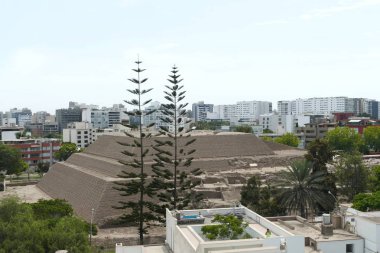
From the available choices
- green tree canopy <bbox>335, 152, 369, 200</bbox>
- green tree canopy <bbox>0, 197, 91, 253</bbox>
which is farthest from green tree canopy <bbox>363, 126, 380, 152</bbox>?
green tree canopy <bbox>0, 197, 91, 253</bbox>

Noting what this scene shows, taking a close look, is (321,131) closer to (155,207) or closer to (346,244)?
(155,207)

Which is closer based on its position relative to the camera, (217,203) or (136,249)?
(136,249)

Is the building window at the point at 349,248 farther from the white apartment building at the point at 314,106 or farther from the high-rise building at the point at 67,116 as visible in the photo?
the white apartment building at the point at 314,106

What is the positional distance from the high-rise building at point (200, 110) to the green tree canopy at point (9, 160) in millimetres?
102552

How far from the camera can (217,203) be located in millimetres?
27906

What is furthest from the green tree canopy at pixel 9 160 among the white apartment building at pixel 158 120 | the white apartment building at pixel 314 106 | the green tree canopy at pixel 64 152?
the white apartment building at pixel 314 106

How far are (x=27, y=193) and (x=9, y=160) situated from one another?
8.45 m

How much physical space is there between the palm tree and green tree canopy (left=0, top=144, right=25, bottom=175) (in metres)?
30.2

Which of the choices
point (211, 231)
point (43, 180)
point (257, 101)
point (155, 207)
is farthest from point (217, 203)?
point (257, 101)

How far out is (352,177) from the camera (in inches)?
1132

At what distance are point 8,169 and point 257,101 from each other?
338 ft

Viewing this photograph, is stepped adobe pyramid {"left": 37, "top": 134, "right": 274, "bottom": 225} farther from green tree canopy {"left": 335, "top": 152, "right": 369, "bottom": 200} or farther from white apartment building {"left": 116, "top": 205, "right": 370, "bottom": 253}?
white apartment building {"left": 116, "top": 205, "right": 370, "bottom": 253}

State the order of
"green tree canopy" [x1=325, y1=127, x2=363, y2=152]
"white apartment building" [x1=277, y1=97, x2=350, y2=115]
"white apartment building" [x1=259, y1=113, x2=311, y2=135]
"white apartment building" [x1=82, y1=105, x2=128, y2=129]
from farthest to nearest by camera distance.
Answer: "white apartment building" [x1=277, y1=97, x2=350, y2=115] → "white apartment building" [x1=82, y1=105, x2=128, y2=129] → "white apartment building" [x1=259, y1=113, x2=311, y2=135] → "green tree canopy" [x1=325, y1=127, x2=363, y2=152]

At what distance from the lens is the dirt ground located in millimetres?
33844
